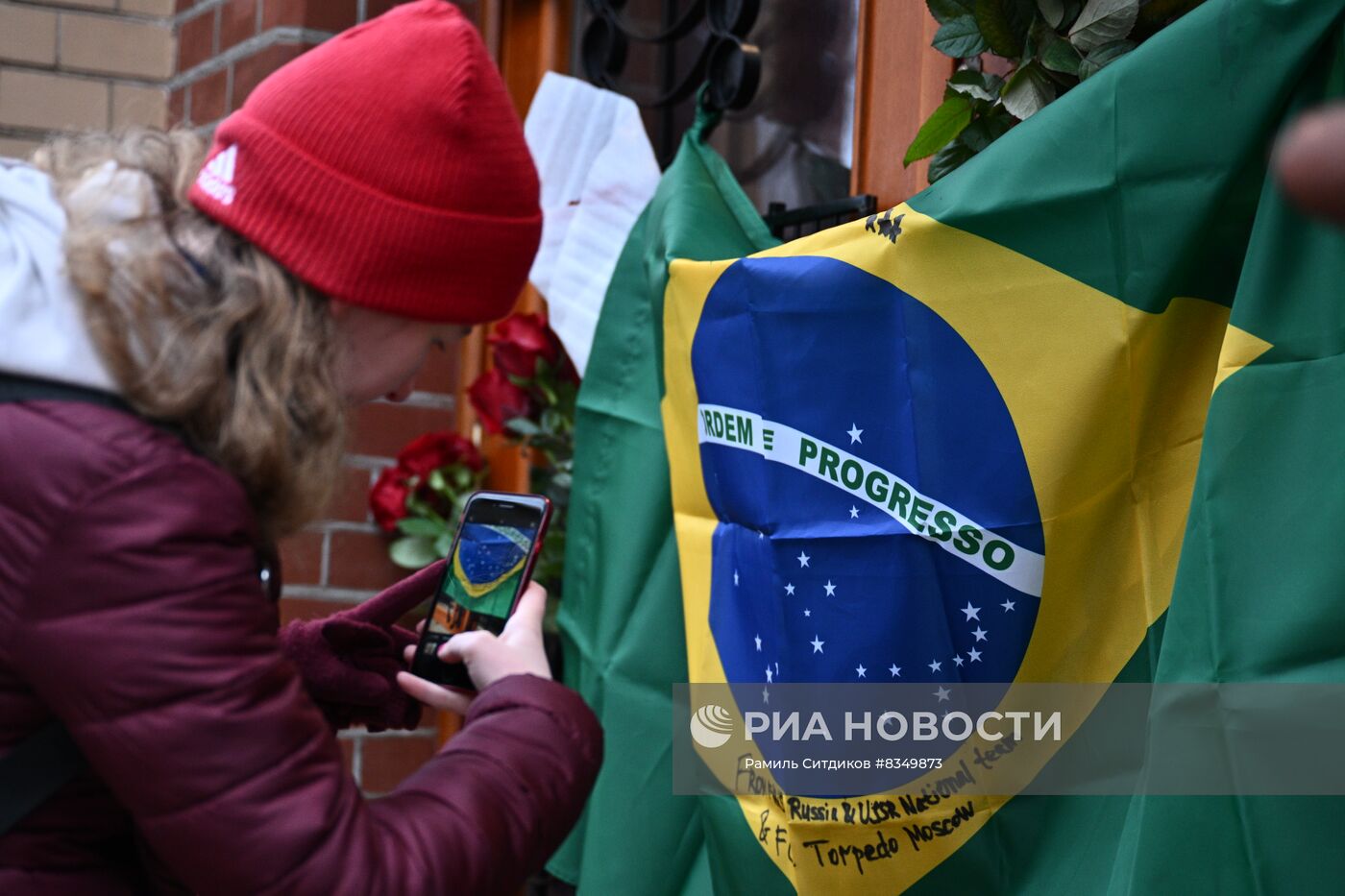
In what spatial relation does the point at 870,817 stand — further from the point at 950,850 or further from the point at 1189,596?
the point at 1189,596

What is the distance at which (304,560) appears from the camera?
7.35 feet

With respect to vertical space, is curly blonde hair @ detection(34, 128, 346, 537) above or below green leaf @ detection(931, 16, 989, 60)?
below

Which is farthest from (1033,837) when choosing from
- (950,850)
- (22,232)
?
(22,232)

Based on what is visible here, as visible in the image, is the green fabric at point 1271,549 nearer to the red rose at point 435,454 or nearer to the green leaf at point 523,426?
the green leaf at point 523,426

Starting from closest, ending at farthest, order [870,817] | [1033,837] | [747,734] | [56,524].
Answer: [56,524] < [1033,837] < [870,817] < [747,734]

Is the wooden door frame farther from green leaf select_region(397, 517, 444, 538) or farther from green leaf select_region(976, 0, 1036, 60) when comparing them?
green leaf select_region(397, 517, 444, 538)

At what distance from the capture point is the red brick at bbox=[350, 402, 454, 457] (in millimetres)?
2326

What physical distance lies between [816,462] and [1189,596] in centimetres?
42

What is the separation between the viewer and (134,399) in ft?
2.63

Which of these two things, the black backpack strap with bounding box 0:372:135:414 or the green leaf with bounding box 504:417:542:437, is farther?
the green leaf with bounding box 504:417:542:437

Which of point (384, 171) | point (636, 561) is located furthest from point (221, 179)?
point (636, 561)

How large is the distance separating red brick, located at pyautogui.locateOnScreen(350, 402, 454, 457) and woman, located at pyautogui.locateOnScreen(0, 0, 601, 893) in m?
1.39

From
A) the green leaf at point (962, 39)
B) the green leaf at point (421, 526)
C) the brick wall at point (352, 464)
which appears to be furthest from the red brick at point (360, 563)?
the green leaf at point (962, 39)

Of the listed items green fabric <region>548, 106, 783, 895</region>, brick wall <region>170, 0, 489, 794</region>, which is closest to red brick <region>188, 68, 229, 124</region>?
brick wall <region>170, 0, 489, 794</region>
